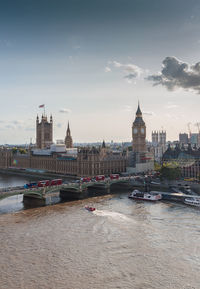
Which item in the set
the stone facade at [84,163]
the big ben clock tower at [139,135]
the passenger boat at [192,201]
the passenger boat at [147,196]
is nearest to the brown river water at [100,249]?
the passenger boat at [192,201]

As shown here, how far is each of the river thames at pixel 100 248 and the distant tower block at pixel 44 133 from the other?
125m

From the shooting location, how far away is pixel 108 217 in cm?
5772

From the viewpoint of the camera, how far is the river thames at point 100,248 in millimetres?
33344

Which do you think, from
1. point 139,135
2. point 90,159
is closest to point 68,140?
point 139,135

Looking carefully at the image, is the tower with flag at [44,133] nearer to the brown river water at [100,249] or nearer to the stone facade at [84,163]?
the stone facade at [84,163]

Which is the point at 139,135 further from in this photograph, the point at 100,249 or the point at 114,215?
the point at 100,249

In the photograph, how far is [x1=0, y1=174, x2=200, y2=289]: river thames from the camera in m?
33.3

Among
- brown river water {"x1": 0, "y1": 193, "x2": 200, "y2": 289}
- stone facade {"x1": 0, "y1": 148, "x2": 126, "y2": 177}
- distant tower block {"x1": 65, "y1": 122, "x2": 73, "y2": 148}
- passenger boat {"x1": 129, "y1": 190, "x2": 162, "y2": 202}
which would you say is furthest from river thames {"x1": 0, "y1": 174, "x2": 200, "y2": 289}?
distant tower block {"x1": 65, "y1": 122, "x2": 73, "y2": 148}

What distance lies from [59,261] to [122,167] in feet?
294

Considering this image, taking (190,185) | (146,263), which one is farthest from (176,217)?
(190,185)

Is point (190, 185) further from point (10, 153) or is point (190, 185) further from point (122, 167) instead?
point (10, 153)

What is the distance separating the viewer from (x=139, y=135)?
439 ft

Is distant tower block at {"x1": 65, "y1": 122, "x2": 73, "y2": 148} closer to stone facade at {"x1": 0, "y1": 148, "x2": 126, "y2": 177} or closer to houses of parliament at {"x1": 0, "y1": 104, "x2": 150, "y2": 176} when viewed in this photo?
houses of parliament at {"x1": 0, "y1": 104, "x2": 150, "y2": 176}

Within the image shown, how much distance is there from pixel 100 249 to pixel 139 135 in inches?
3794
